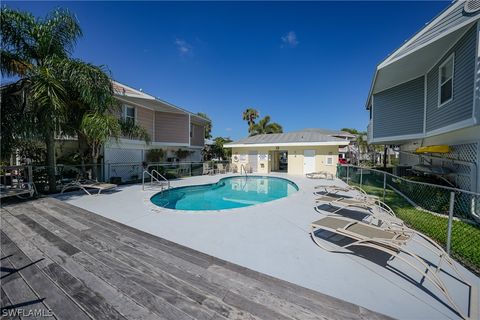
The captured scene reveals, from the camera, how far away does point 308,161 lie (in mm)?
17828

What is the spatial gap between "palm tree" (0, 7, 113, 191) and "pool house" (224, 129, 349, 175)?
13.2 metres

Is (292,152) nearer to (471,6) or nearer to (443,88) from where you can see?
(443,88)

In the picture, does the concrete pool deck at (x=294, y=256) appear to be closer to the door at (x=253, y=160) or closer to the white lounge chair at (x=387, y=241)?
the white lounge chair at (x=387, y=241)

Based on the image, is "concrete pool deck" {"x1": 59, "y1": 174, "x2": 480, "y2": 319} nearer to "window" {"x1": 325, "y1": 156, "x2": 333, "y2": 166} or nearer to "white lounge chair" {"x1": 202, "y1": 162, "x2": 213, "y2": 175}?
"white lounge chair" {"x1": 202, "y1": 162, "x2": 213, "y2": 175}

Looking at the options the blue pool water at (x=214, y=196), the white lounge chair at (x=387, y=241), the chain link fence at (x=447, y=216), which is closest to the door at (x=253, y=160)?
the blue pool water at (x=214, y=196)

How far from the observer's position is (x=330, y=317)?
207 cm

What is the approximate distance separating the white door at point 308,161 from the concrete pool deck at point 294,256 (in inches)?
479

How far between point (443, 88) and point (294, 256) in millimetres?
9017

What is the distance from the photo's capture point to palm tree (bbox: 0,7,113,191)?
7164mm

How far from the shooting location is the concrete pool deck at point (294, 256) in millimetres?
2426

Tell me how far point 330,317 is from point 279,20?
597 inches

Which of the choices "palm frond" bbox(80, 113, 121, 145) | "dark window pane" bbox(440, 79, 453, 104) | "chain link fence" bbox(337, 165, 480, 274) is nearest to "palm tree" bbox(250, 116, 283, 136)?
"chain link fence" bbox(337, 165, 480, 274)

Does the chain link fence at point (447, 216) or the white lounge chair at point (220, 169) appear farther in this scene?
the white lounge chair at point (220, 169)

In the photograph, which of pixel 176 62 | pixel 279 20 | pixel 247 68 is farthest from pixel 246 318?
pixel 247 68
